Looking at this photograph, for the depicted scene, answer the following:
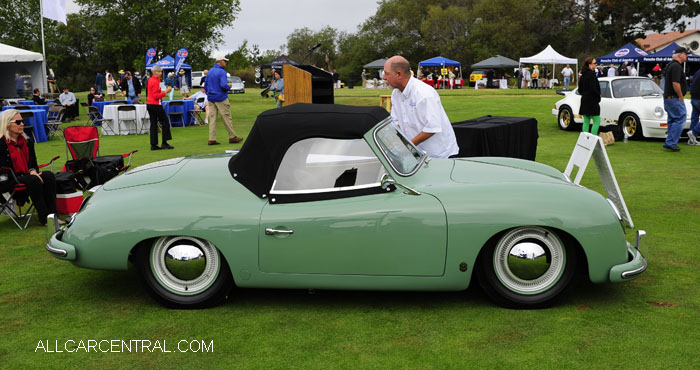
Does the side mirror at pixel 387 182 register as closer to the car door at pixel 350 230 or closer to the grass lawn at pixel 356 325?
the car door at pixel 350 230

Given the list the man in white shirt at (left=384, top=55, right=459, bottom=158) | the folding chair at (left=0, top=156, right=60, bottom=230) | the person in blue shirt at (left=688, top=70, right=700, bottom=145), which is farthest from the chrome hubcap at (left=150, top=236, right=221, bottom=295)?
the person in blue shirt at (left=688, top=70, right=700, bottom=145)

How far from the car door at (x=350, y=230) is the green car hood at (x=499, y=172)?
0.51 metres

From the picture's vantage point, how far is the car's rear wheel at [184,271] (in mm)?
4418

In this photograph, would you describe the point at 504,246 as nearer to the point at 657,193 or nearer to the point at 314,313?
the point at 314,313

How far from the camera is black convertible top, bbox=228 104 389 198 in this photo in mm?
4453

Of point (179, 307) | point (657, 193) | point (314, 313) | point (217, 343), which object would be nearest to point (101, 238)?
point (179, 307)

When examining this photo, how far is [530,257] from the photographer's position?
422 centimetres

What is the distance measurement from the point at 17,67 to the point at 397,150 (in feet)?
89.8

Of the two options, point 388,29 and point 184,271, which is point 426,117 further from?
point 388,29

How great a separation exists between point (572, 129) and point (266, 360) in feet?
46.8

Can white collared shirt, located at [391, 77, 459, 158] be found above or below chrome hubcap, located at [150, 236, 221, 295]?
above

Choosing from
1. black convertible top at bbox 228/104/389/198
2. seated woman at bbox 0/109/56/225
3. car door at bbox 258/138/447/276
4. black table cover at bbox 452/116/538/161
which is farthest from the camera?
black table cover at bbox 452/116/538/161

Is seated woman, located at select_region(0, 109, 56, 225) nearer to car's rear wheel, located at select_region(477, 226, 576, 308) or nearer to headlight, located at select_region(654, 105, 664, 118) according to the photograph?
car's rear wheel, located at select_region(477, 226, 576, 308)

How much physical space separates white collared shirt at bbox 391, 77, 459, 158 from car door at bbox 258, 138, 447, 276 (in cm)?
192
